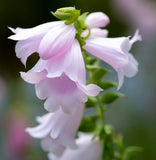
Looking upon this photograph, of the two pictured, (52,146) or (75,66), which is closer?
(75,66)

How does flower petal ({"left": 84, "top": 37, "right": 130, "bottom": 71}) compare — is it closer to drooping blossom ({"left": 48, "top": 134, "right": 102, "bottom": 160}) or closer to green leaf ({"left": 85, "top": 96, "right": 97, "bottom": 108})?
green leaf ({"left": 85, "top": 96, "right": 97, "bottom": 108})

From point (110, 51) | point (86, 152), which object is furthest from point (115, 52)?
point (86, 152)

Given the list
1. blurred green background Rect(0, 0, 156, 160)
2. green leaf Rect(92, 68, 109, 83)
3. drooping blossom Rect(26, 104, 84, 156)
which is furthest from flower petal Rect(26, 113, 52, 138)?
blurred green background Rect(0, 0, 156, 160)

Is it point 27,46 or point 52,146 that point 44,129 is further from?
point 27,46

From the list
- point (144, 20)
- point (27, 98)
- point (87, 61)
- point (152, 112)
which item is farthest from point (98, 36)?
point (144, 20)

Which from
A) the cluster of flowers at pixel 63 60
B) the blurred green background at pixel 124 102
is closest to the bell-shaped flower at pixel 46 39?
the cluster of flowers at pixel 63 60

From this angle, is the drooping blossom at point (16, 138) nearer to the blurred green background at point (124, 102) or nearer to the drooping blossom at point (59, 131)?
the blurred green background at point (124, 102)

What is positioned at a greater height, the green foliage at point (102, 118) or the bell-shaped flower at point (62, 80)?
the bell-shaped flower at point (62, 80)
